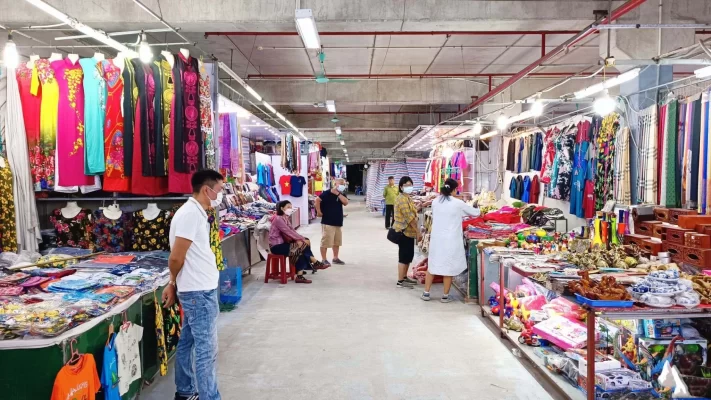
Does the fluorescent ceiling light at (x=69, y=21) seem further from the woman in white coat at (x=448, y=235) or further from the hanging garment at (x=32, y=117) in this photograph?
the woman in white coat at (x=448, y=235)

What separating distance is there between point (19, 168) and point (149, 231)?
1.30 meters

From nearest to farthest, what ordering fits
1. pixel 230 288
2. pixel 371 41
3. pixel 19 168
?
pixel 19 168 → pixel 230 288 → pixel 371 41

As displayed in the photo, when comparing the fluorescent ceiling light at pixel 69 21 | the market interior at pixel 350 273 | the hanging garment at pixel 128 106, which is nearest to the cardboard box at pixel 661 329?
the market interior at pixel 350 273

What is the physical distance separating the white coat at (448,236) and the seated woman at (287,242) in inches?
89.9

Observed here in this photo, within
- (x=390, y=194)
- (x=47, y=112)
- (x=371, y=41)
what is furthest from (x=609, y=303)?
(x=390, y=194)

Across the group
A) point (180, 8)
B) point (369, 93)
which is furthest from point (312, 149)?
point (180, 8)

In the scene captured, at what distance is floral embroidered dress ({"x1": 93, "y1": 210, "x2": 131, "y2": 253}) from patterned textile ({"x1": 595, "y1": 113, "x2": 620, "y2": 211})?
18.5ft

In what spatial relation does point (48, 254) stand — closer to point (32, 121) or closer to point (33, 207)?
point (33, 207)

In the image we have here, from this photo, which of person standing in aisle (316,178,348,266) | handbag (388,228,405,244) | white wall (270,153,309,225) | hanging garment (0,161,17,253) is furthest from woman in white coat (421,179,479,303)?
white wall (270,153,309,225)

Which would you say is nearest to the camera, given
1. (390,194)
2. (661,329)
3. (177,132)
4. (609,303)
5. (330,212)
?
(609,303)

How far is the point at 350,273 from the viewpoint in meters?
8.62

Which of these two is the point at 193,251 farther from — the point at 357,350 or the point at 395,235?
the point at 395,235

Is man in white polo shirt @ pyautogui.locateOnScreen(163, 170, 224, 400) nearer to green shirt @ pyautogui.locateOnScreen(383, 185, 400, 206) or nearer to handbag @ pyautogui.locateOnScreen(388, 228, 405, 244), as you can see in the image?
handbag @ pyautogui.locateOnScreen(388, 228, 405, 244)

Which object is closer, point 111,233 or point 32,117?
point 32,117
